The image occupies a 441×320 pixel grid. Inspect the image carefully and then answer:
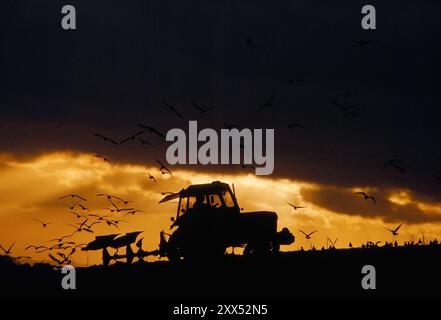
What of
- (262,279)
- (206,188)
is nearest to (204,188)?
(206,188)

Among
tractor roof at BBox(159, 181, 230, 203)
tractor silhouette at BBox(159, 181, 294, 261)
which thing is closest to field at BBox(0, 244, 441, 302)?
tractor silhouette at BBox(159, 181, 294, 261)

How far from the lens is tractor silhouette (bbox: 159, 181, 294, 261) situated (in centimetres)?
2656

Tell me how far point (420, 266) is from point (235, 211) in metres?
6.11

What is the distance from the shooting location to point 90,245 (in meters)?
30.1

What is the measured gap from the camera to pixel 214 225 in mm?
26438

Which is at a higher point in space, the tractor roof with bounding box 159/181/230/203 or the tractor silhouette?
the tractor roof with bounding box 159/181/230/203

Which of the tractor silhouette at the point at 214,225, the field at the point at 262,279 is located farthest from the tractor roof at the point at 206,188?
the field at the point at 262,279

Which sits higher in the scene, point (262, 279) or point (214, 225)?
point (214, 225)

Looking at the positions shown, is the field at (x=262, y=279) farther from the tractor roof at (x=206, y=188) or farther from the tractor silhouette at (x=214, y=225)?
the tractor roof at (x=206, y=188)

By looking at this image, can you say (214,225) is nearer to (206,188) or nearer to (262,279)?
(206,188)

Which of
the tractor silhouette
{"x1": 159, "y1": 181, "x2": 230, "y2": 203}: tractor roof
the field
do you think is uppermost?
{"x1": 159, "y1": 181, "x2": 230, "y2": 203}: tractor roof

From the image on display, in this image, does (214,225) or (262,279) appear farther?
(214,225)

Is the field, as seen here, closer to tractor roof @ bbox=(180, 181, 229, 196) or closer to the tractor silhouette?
the tractor silhouette
